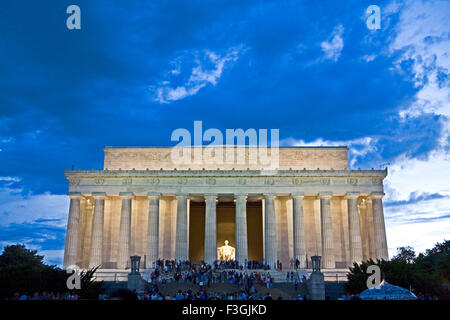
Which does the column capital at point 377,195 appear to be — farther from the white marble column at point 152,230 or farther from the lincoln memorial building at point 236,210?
the white marble column at point 152,230

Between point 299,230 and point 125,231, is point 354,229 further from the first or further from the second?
point 125,231

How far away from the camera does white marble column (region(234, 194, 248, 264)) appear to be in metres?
49.8

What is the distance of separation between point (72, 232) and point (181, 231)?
503 inches

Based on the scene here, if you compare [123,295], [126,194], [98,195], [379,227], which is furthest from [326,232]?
[123,295]

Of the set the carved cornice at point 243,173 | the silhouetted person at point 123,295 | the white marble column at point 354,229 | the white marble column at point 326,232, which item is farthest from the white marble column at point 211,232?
the silhouetted person at point 123,295

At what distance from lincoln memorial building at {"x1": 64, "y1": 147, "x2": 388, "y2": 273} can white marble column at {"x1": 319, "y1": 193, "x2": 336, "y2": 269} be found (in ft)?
0.38

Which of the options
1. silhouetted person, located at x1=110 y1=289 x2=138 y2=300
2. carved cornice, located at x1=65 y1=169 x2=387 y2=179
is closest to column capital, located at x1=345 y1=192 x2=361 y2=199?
carved cornice, located at x1=65 y1=169 x2=387 y2=179

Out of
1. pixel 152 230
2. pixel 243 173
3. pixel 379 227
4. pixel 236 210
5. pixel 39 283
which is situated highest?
pixel 243 173

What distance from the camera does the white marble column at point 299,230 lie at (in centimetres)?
5000

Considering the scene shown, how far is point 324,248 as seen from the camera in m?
50.3

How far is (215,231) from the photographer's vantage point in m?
50.9
